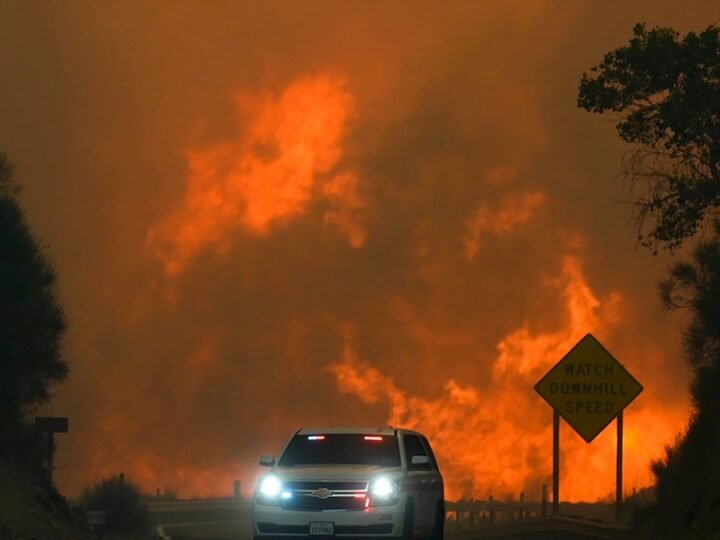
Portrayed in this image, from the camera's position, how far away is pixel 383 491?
77.6 ft

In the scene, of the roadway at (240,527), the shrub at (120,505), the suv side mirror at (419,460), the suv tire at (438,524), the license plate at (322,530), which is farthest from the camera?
the shrub at (120,505)

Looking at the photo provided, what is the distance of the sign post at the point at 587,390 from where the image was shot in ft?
106

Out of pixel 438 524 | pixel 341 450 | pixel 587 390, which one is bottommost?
pixel 438 524

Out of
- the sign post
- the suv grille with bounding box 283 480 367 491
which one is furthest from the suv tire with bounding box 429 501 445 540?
the sign post

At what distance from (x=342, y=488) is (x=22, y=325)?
1532 cm

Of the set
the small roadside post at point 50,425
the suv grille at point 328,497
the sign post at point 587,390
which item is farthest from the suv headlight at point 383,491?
the small roadside post at point 50,425

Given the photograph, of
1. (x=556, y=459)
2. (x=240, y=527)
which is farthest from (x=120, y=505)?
(x=556, y=459)

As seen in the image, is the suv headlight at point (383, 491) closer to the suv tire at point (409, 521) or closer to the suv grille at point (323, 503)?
the suv grille at point (323, 503)

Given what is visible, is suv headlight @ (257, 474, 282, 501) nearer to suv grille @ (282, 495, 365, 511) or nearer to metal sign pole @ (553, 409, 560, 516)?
suv grille @ (282, 495, 365, 511)

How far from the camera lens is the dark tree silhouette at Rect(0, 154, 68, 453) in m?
36.4

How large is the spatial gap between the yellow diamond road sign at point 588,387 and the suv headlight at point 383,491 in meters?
9.25

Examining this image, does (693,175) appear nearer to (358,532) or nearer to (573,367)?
(573,367)

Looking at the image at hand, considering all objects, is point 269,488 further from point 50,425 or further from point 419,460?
point 50,425

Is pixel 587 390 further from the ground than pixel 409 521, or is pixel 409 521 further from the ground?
pixel 587 390
